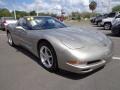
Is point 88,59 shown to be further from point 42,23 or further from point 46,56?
point 42,23

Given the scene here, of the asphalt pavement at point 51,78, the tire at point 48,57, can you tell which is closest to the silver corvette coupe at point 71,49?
the tire at point 48,57

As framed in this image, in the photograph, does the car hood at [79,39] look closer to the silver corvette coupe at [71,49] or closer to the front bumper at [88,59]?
the silver corvette coupe at [71,49]

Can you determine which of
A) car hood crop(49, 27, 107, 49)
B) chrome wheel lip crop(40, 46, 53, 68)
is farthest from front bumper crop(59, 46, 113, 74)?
chrome wheel lip crop(40, 46, 53, 68)

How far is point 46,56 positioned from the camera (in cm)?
522

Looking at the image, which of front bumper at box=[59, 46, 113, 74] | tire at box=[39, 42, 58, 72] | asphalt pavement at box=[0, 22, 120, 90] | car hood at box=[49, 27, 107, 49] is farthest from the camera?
tire at box=[39, 42, 58, 72]

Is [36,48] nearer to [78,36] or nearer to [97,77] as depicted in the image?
[78,36]

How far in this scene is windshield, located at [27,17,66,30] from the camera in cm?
611

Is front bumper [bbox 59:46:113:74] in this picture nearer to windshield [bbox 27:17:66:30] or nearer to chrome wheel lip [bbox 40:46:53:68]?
chrome wheel lip [bbox 40:46:53:68]

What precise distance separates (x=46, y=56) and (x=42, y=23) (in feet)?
4.93

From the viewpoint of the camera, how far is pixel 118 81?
14.0 ft

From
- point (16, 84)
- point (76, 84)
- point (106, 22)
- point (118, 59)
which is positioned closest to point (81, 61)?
point (76, 84)

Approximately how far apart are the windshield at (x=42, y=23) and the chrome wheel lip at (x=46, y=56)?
0.97 m

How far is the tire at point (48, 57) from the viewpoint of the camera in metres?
4.77

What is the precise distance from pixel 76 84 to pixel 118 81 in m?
0.89
